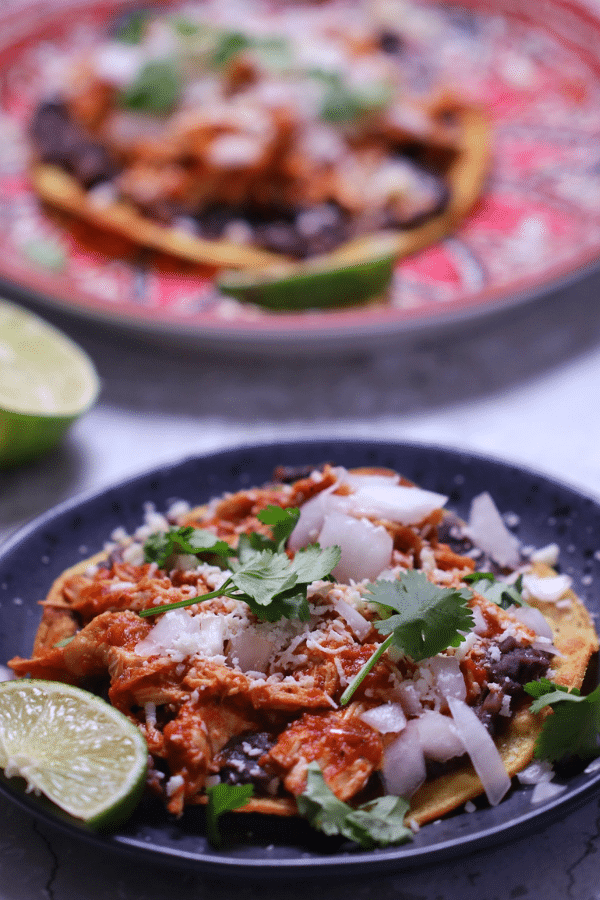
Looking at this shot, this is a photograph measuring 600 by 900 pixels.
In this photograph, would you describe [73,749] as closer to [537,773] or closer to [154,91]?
[537,773]

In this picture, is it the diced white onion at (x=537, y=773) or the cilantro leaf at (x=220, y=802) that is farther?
the diced white onion at (x=537, y=773)

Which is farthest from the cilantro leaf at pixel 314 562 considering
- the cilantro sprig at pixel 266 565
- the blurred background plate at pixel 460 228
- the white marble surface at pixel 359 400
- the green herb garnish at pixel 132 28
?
the green herb garnish at pixel 132 28

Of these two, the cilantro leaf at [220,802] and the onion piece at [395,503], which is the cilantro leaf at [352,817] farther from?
the onion piece at [395,503]

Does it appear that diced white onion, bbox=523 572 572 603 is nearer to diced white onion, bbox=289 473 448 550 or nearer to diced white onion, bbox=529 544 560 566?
diced white onion, bbox=529 544 560 566

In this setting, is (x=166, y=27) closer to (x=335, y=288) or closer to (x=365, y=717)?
(x=335, y=288)

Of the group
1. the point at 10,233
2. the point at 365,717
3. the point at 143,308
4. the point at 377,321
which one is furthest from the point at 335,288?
the point at 365,717

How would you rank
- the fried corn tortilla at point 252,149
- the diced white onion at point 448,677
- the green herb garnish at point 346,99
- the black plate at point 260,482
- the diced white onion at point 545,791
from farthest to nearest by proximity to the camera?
the green herb garnish at point 346,99
the fried corn tortilla at point 252,149
the diced white onion at point 448,677
the diced white onion at point 545,791
the black plate at point 260,482
